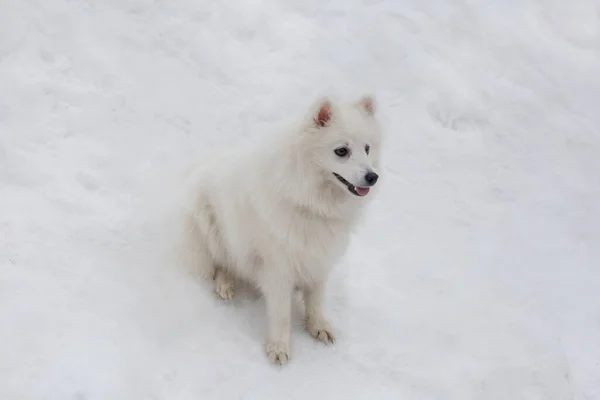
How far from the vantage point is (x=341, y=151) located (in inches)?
121

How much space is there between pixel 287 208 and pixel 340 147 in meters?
0.48

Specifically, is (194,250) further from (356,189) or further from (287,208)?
(356,189)

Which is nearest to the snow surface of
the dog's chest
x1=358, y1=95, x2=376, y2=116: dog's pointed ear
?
the dog's chest

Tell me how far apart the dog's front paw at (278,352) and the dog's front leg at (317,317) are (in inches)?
10.9

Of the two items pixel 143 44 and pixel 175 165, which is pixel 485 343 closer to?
pixel 175 165

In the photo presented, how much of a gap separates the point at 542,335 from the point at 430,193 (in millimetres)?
1593

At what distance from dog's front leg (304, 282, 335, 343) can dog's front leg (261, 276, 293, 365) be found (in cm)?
22

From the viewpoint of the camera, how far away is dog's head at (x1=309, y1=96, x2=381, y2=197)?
3031mm

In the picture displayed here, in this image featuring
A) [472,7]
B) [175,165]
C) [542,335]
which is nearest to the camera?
[542,335]

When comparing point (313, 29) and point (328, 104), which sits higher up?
point (328, 104)

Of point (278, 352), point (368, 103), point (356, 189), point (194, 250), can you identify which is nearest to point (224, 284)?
point (194, 250)

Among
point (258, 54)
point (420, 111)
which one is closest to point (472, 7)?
point (420, 111)

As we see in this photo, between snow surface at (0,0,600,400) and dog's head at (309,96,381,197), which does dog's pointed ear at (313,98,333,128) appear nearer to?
dog's head at (309,96,381,197)

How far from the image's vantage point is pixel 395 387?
3486mm
